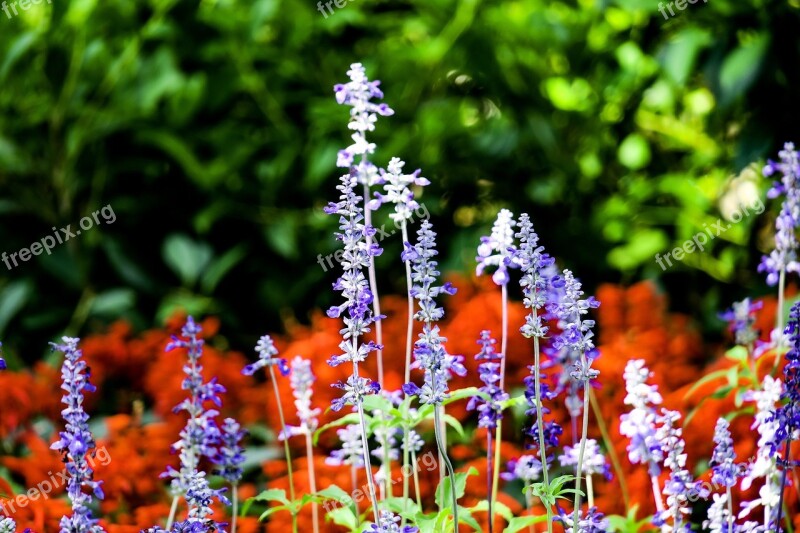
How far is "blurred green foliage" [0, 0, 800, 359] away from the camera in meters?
4.88

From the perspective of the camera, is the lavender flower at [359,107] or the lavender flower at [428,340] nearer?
the lavender flower at [428,340]

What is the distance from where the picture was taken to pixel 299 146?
501 cm

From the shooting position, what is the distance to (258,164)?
16.8ft

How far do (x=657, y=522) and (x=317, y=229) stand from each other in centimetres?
294

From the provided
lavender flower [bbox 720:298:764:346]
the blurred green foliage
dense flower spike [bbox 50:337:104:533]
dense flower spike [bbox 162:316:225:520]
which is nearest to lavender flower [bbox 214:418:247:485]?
dense flower spike [bbox 162:316:225:520]

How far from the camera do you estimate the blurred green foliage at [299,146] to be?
Answer: 4.88 m

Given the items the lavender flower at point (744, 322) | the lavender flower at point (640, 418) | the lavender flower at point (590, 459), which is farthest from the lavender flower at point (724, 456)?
the lavender flower at point (744, 322)

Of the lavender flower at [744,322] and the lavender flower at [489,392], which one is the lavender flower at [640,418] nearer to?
the lavender flower at [489,392]

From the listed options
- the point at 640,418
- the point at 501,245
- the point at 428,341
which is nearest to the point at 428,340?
the point at 428,341

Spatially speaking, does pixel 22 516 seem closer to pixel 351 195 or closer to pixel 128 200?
pixel 351 195

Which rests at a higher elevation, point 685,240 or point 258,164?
point 258,164

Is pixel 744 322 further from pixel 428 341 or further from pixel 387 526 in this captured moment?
pixel 387 526

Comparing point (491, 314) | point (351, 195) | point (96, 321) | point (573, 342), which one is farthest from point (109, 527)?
point (96, 321)

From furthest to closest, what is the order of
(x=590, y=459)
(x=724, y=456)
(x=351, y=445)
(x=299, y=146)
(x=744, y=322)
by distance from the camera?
(x=299, y=146)
(x=744, y=322)
(x=351, y=445)
(x=590, y=459)
(x=724, y=456)
